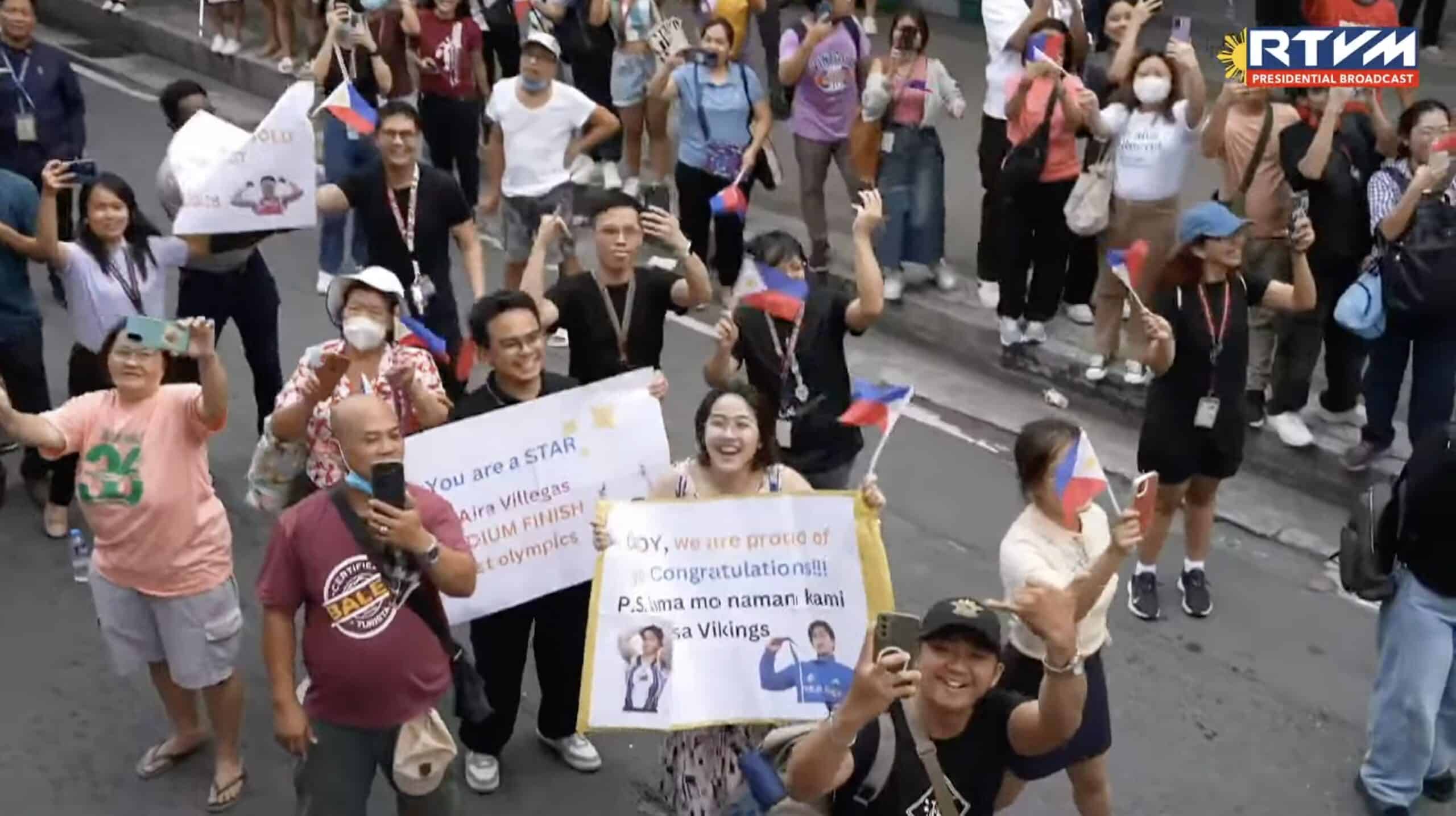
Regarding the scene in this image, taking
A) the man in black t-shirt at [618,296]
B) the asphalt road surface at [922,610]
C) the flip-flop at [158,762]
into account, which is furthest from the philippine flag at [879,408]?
the flip-flop at [158,762]

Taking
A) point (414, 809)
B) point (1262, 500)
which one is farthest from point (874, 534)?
point (1262, 500)

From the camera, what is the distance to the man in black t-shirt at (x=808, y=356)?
5.86 meters

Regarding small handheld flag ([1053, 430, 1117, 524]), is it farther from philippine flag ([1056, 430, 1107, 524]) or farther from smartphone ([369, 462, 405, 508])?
smartphone ([369, 462, 405, 508])

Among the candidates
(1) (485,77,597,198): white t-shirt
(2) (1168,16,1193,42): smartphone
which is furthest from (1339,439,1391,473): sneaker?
(1) (485,77,597,198): white t-shirt

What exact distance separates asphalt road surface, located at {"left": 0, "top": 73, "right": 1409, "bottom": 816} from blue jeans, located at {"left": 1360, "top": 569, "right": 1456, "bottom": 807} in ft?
0.71

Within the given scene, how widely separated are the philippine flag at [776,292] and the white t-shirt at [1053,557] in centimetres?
135

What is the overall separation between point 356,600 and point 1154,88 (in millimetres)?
5112

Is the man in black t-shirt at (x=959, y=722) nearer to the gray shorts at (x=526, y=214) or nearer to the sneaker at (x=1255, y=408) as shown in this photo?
the sneaker at (x=1255, y=408)

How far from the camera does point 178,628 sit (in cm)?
534

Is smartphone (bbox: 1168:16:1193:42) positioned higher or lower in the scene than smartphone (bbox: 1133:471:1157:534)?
higher

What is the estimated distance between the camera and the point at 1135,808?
223 inches

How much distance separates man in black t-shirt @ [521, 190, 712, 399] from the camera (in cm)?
591

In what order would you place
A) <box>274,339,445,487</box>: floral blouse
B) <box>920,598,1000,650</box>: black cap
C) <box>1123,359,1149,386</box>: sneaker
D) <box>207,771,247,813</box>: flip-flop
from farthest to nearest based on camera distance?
<box>1123,359,1149,386</box>: sneaker < <box>207,771,247,813</box>: flip-flop < <box>274,339,445,487</box>: floral blouse < <box>920,598,1000,650</box>: black cap

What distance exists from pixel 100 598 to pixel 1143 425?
12.5 feet
